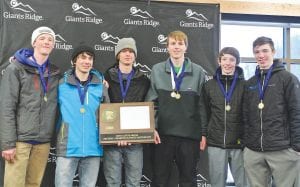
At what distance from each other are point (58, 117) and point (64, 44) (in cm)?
110

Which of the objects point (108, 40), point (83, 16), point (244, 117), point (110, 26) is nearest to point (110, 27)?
point (110, 26)

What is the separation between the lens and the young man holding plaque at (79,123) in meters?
3.08

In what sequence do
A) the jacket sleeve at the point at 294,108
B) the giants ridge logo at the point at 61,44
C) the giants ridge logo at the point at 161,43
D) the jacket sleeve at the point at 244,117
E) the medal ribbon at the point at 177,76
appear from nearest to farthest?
the jacket sleeve at the point at 294,108 < the jacket sleeve at the point at 244,117 < the medal ribbon at the point at 177,76 < the giants ridge logo at the point at 61,44 < the giants ridge logo at the point at 161,43

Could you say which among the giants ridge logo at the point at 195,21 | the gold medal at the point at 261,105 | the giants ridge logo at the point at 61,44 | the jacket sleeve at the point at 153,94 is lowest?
the gold medal at the point at 261,105

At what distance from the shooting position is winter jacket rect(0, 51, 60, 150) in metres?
2.98

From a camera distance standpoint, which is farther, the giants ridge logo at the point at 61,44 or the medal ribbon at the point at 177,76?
the giants ridge logo at the point at 61,44

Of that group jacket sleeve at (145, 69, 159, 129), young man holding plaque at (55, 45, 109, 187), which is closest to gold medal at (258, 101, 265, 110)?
jacket sleeve at (145, 69, 159, 129)

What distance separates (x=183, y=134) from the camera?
3.25m

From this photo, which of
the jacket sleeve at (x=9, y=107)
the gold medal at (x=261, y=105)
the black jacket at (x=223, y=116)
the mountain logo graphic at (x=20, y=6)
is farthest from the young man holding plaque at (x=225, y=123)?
the mountain logo graphic at (x=20, y=6)

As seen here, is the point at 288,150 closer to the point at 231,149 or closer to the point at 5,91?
the point at 231,149

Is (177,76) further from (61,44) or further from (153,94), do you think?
(61,44)

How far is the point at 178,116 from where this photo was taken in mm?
3281

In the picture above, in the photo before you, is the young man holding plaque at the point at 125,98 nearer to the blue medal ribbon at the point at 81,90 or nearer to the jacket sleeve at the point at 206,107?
the blue medal ribbon at the point at 81,90

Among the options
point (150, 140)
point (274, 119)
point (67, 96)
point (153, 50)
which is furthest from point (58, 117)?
point (274, 119)
